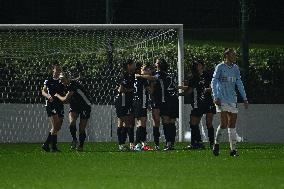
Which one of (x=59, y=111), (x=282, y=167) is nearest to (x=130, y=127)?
(x=59, y=111)

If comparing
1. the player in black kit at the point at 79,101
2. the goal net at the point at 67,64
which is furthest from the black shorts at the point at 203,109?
the goal net at the point at 67,64

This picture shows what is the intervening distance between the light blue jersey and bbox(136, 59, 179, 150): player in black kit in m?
3.61

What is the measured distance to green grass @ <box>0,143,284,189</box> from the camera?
1664 centimetres

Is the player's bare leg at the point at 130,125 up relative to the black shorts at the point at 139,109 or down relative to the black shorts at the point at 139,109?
down

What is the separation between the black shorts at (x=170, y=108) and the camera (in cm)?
2659

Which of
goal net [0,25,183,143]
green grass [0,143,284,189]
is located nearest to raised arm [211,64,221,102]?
green grass [0,143,284,189]

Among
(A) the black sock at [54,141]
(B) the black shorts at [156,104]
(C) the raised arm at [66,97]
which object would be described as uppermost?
(C) the raised arm at [66,97]

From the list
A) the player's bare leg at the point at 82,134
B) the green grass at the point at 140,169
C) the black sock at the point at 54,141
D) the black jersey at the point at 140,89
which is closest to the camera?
the green grass at the point at 140,169

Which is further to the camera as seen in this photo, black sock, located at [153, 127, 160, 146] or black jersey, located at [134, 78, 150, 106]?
black sock, located at [153, 127, 160, 146]

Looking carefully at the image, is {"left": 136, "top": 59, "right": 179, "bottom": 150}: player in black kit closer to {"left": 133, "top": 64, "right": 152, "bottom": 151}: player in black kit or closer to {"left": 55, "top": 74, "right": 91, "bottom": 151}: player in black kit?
{"left": 133, "top": 64, "right": 152, "bottom": 151}: player in black kit

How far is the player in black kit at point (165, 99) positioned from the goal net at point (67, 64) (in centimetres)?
308

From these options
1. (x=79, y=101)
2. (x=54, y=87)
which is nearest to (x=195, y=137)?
(x=79, y=101)

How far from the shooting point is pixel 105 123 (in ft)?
106

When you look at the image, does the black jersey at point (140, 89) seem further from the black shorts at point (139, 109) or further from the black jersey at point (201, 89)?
the black jersey at point (201, 89)
